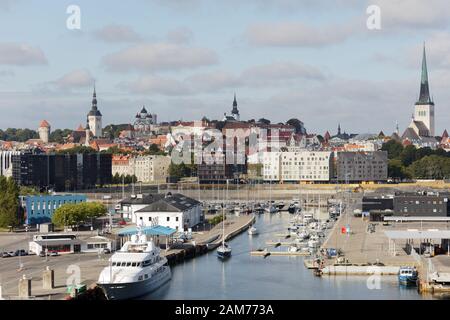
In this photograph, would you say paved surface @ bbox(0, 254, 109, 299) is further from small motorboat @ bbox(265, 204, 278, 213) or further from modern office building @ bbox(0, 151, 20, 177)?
modern office building @ bbox(0, 151, 20, 177)

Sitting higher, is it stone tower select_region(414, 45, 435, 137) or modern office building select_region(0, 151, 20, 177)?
stone tower select_region(414, 45, 435, 137)

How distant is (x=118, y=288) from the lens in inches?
787

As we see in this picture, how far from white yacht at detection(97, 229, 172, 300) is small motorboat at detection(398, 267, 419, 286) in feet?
18.7

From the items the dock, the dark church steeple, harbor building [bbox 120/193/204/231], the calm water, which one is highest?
the dark church steeple

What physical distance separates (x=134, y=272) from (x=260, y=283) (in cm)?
332

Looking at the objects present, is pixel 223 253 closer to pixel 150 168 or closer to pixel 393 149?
pixel 150 168

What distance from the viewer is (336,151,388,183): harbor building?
70375 mm

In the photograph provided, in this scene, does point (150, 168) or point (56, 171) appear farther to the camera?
point (150, 168)

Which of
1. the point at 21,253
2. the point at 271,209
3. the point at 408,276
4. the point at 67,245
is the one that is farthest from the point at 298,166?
the point at 408,276

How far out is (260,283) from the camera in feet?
73.4

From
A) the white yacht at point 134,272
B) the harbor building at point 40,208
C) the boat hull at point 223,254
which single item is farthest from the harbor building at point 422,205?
the white yacht at point 134,272

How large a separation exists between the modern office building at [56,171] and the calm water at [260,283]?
3702 cm

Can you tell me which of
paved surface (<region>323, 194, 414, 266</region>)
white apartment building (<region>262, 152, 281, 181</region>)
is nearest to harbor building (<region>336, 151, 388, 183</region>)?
white apartment building (<region>262, 152, 281, 181</region>)
